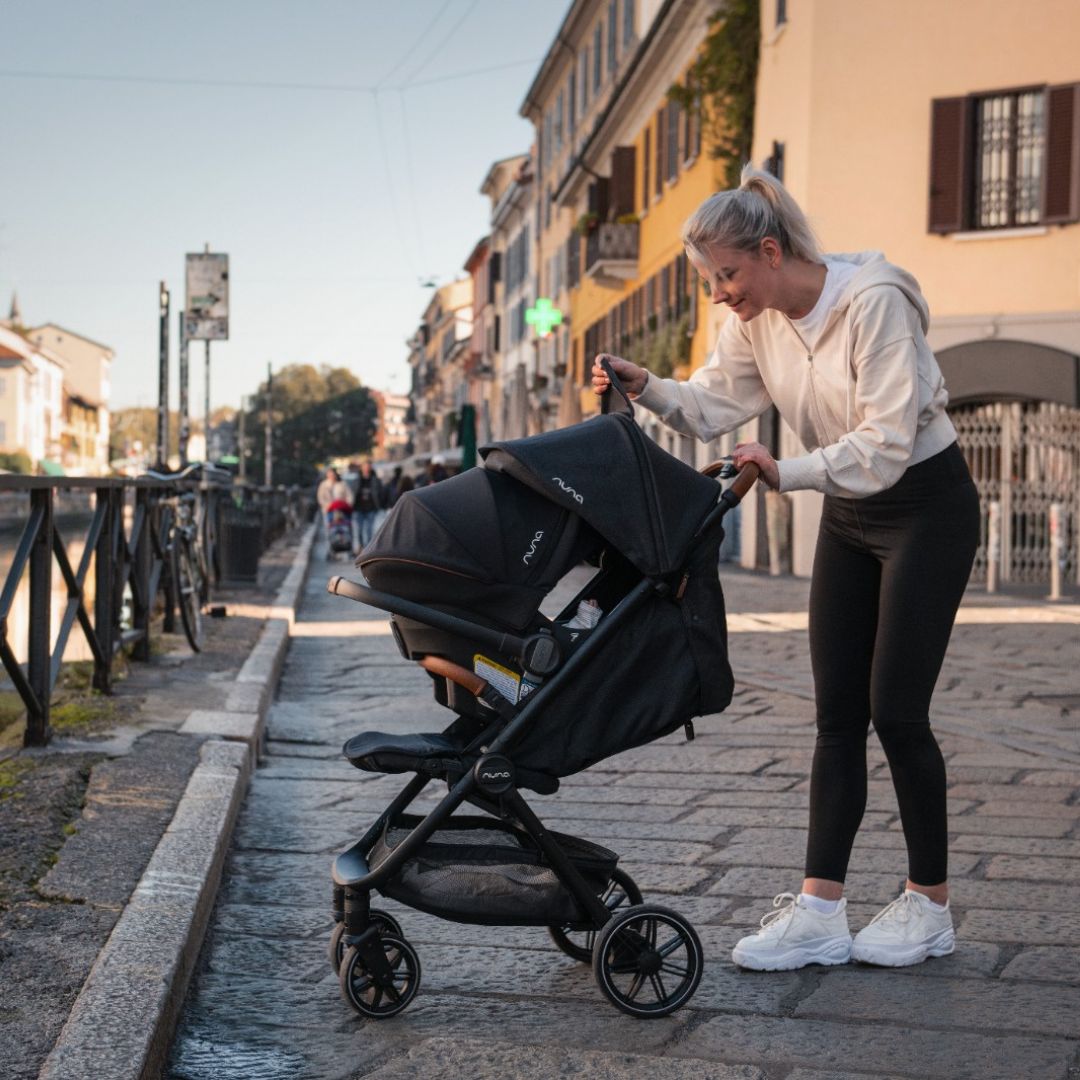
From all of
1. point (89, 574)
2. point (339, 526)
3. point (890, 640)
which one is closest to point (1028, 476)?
point (339, 526)

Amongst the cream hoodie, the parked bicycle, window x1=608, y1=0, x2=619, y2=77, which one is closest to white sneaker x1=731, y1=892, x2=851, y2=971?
the cream hoodie

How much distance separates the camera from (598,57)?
40.8 metres

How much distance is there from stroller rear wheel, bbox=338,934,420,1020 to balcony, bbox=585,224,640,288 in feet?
101

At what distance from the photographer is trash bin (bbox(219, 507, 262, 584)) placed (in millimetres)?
16500

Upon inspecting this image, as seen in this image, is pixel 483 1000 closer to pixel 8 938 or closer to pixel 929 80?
pixel 8 938

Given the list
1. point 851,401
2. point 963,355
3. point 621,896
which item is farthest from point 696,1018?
point 963,355

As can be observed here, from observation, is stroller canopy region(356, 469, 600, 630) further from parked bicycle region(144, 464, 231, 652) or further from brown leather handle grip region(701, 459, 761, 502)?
parked bicycle region(144, 464, 231, 652)

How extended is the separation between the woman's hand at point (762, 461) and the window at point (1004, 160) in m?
17.5

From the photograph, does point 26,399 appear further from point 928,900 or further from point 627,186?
point 928,900

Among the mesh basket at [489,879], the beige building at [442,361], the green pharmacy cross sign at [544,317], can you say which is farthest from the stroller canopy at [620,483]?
the beige building at [442,361]

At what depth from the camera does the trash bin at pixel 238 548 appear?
1650 centimetres

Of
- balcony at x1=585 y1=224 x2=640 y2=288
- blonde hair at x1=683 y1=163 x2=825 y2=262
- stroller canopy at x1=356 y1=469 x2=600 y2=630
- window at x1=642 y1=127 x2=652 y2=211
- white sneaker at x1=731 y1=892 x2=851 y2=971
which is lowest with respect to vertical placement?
white sneaker at x1=731 y1=892 x2=851 y2=971

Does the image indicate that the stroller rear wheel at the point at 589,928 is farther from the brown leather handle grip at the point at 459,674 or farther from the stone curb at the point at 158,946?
the stone curb at the point at 158,946

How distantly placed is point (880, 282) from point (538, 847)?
1468 mm
